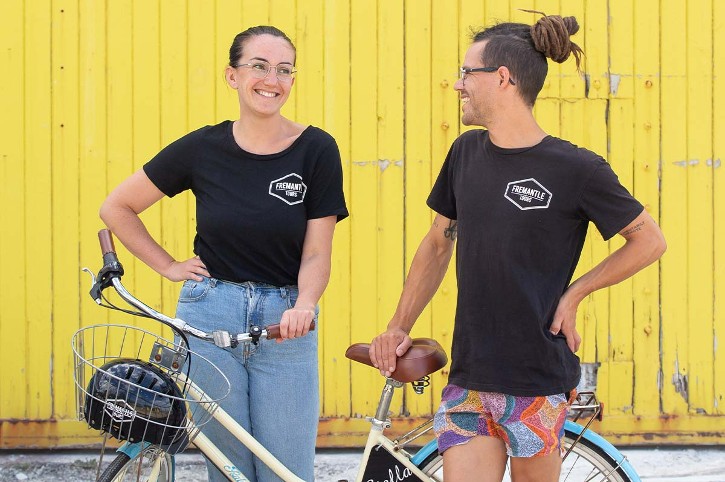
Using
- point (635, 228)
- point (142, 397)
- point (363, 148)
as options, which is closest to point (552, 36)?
point (635, 228)

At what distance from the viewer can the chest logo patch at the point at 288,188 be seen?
3.47 metres

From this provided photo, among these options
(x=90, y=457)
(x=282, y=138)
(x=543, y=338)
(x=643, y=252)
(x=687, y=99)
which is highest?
(x=687, y=99)

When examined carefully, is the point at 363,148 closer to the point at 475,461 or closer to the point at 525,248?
the point at 525,248

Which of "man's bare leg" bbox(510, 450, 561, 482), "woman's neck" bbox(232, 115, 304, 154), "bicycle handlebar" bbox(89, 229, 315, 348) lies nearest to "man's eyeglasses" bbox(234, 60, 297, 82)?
"woman's neck" bbox(232, 115, 304, 154)

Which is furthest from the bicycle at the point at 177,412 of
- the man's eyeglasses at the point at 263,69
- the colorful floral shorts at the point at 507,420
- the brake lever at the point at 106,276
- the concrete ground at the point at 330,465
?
the concrete ground at the point at 330,465

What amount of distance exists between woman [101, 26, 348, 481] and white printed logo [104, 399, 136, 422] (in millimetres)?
454

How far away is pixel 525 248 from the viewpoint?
313 cm

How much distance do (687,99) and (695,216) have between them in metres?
0.59

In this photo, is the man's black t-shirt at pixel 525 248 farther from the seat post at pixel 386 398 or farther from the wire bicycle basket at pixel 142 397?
the wire bicycle basket at pixel 142 397

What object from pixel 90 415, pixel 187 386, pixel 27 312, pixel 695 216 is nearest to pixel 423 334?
pixel 695 216

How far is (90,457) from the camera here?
5523mm

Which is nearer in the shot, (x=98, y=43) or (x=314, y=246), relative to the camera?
(x=314, y=246)

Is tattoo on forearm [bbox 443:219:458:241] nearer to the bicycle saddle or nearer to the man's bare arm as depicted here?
the man's bare arm

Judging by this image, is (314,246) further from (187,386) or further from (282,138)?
(187,386)
